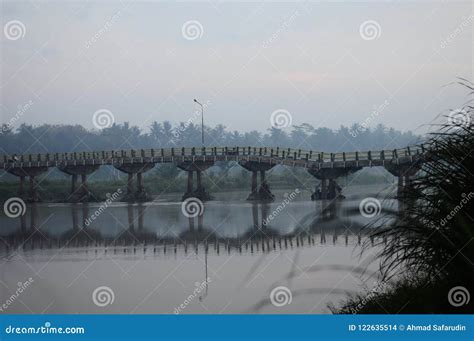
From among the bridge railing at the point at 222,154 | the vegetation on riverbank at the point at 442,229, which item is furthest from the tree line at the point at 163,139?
the vegetation on riverbank at the point at 442,229

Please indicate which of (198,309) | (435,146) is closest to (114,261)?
(198,309)

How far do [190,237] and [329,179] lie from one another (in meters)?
10.5

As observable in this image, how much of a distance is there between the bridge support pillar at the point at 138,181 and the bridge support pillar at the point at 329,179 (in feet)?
21.1

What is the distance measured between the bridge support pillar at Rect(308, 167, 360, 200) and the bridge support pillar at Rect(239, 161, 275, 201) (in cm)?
173

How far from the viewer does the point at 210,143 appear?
31.2m

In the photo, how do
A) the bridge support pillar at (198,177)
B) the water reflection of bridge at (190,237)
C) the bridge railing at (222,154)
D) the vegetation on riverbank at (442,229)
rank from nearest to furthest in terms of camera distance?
the vegetation on riverbank at (442,229), the water reflection of bridge at (190,237), the bridge railing at (222,154), the bridge support pillar at (198,177)

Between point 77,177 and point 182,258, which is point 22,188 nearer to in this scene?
point 77,177

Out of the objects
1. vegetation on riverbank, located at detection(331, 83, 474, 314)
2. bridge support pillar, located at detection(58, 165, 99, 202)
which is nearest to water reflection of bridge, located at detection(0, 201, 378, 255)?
bridge support pillar, located at detection(58, 165, 99, 202)

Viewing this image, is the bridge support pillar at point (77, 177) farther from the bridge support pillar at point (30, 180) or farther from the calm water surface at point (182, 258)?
the bridge support pillar at point (30, 180)

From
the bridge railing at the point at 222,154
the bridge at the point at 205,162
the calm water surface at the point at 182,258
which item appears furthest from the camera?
the bridge at the point at 205,162

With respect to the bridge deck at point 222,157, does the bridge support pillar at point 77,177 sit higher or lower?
lower

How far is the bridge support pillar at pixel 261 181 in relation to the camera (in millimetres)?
29391

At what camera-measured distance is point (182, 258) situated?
16.6 meters

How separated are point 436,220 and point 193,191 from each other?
22.9m
